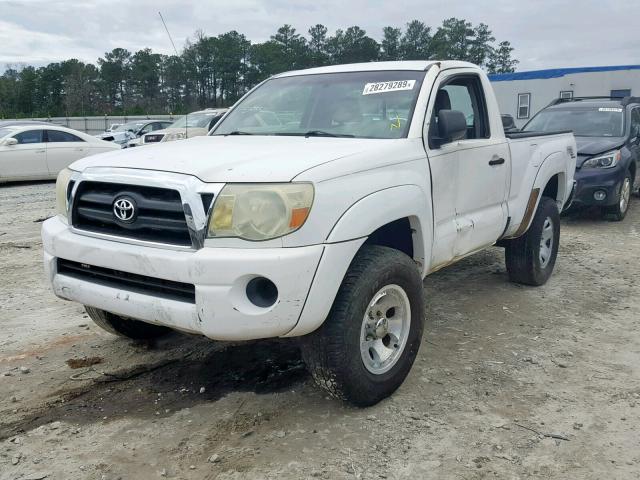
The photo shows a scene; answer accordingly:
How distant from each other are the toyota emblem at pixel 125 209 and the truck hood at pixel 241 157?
0.20 metres

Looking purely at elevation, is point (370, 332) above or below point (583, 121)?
below

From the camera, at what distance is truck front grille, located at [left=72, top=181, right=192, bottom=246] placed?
3.05m

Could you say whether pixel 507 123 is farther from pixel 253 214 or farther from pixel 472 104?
pixel 253 214

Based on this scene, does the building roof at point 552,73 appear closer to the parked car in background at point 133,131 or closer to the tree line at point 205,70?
the parked car in background at point 133,131

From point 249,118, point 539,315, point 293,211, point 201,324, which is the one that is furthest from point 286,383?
point 539,315

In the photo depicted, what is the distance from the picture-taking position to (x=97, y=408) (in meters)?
3.56

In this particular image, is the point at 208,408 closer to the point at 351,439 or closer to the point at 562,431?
the point at 351,439

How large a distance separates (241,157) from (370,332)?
1.20m

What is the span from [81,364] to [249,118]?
6.91 ft

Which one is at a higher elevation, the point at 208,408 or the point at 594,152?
the point at 594,152

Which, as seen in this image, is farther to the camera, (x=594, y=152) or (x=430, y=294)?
(x=594, y=152)

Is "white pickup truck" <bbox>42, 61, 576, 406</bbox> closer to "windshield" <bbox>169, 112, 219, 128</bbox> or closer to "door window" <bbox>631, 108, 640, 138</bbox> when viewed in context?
"door window" <bbox>631, 108, 640, 138</bbox>

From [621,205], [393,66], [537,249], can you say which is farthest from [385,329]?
[621,205]

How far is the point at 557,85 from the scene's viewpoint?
1079 inches
